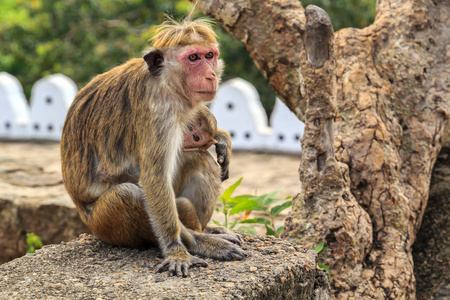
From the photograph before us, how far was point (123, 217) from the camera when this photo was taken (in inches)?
151

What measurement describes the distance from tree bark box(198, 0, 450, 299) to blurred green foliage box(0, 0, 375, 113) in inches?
272

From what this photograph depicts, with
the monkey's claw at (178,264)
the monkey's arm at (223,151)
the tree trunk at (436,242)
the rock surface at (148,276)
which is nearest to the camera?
the rock surface at (148,276)

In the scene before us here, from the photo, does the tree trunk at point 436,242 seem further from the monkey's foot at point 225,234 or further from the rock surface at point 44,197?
the monkey's foot at point 225,234

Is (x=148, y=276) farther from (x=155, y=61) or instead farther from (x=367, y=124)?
(x=367, y=124)

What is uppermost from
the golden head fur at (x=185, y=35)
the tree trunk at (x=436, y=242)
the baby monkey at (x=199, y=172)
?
the golden head fur at (x=185, y=35)

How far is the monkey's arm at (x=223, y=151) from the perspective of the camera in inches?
170

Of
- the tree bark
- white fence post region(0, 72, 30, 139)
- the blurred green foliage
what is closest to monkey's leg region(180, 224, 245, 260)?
the tree bark

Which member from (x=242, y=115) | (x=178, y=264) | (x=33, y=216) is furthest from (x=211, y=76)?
(x=242, y=115)

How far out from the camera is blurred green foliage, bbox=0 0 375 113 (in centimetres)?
1269

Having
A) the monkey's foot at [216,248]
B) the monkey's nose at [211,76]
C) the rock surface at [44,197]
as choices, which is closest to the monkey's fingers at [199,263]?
the monkey's foot at [216,248]

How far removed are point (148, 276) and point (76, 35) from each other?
35.4ft

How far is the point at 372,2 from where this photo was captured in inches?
477

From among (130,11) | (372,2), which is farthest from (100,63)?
(372,2)

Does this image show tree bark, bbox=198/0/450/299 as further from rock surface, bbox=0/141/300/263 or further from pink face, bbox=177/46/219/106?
rock surface, bbox=0/141/300/263
